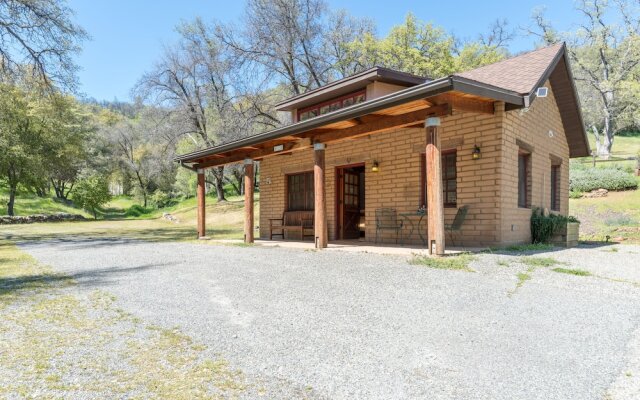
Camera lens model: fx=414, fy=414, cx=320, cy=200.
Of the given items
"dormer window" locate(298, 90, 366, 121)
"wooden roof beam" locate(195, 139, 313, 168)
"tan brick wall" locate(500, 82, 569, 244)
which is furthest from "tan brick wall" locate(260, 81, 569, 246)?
"wooden roof beam" locate(195, 139, 313, 168)

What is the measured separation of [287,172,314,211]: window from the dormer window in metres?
2.08

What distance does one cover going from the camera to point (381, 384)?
2.41 meters

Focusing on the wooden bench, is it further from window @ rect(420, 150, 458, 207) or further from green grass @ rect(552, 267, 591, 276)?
green grass @ rect(552, 267, 591, 276)

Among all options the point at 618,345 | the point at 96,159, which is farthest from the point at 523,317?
the point at 96,159

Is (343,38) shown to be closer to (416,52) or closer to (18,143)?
(416,52)

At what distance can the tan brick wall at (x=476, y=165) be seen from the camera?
26.9ft

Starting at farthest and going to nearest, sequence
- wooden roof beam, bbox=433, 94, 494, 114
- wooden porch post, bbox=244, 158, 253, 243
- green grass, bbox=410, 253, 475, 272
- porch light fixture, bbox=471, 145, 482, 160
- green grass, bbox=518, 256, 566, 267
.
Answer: wooden porch post, bbox=244, 158, 253, 243
porch light fixture, bbox=471, 145, 482, 160
wooden roof beam, bbox=433, 94, 494, 114
green grass, bbox=518, 256, 566, 267
green grass, bbox=410, 253, 475, 272

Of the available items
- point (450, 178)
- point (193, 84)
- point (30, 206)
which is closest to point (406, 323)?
point (450, 178)

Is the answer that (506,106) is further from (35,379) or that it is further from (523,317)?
(35,379)

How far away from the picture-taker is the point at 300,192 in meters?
12.8

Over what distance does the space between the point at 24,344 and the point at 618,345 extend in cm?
443

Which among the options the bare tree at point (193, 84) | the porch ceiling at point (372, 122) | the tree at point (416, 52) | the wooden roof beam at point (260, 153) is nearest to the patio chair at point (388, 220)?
the porch ceiling at point (372, 122)

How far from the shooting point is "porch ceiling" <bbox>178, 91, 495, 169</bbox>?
22.2 ft

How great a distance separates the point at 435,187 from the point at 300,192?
6521 mm
